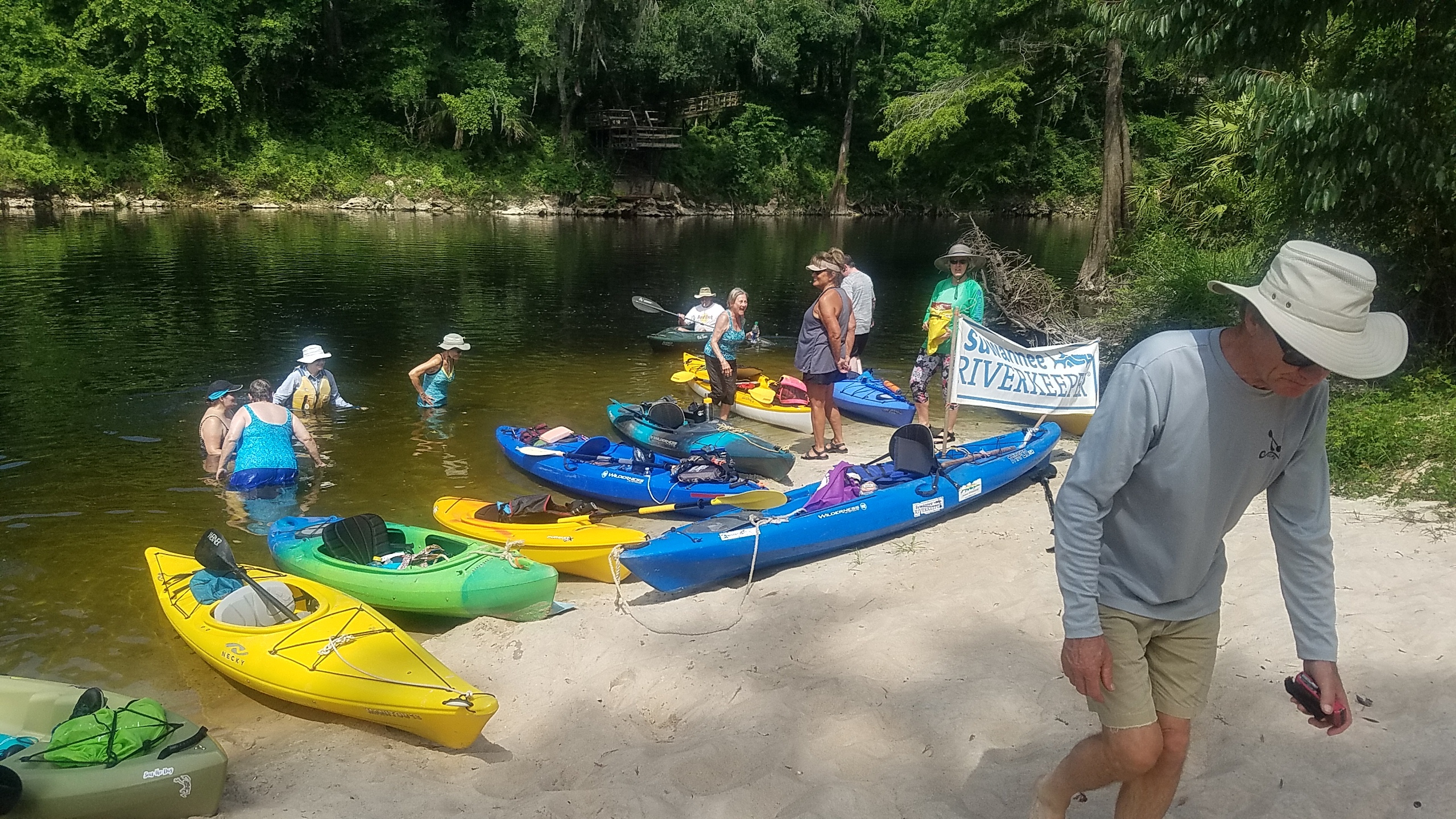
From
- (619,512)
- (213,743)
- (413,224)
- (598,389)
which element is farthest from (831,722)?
(413,224)

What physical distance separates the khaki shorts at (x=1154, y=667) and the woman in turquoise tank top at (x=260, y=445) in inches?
303

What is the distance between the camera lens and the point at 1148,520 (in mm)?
2508

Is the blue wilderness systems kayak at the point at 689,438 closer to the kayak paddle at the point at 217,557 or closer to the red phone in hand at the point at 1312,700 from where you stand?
the kayak paddle at the point at 217,557

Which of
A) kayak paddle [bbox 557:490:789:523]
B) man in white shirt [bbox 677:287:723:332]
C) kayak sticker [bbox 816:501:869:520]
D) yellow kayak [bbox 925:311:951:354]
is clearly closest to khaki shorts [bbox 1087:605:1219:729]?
kayak sticker [bbox 816:501:869:520]

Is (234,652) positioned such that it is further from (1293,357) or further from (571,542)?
(1293,357)

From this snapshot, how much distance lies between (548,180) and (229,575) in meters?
36.8

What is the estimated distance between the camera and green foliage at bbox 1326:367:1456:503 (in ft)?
21.1

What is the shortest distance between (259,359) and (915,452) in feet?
34.8

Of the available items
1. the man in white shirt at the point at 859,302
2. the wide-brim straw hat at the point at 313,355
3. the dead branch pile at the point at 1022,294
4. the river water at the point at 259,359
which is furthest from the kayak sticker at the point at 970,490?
the dead branch pile at the point at 1022,294

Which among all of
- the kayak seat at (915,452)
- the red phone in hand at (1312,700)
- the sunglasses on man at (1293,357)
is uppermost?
the sunglasses on man at (1293,357)

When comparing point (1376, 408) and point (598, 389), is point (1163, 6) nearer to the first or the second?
point (1376, 408)

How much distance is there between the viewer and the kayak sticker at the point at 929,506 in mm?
7078

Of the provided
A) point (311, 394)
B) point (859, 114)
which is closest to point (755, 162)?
point (859, 114)

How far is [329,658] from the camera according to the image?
5.18 meters
